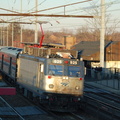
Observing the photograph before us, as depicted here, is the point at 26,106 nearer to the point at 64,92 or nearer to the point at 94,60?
the point at 64,92

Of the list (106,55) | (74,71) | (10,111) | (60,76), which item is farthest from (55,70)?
(106,55)

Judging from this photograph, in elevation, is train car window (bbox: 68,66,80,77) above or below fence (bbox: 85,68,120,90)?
above

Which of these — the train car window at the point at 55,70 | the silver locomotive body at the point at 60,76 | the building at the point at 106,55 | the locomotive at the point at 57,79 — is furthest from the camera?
the building at the point at 106,55

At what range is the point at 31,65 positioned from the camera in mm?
17781

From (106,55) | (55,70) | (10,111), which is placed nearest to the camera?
(10,111)

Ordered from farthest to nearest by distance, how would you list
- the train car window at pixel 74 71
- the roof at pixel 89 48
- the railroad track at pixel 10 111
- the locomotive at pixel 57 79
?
the roof at pixel 89 48 → the train car window at pixel 74 71 → the locomotive at pixel 57 79 → the railroad track at pixel 10 111

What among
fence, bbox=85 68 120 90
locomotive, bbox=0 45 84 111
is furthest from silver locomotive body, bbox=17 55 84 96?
fence, bbox=85 68 120 90

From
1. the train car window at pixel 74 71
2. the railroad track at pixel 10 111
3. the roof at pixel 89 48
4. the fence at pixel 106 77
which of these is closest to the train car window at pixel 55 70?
the train car window at pixel 74 71

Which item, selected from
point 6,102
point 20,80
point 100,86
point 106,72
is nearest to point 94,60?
point 106,72

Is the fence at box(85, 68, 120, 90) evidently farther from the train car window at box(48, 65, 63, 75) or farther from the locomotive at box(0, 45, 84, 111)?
the train car window at box(48, 65, 63, 75)

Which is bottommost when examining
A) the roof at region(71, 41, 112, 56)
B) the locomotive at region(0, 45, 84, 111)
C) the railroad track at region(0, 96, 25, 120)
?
the railroad track at region(0, 96, 25, 120)

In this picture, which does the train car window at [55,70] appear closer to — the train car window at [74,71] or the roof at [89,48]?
the train car window at [74,71]

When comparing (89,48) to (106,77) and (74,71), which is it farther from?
(74,71)

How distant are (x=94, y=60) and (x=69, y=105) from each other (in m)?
24.7
